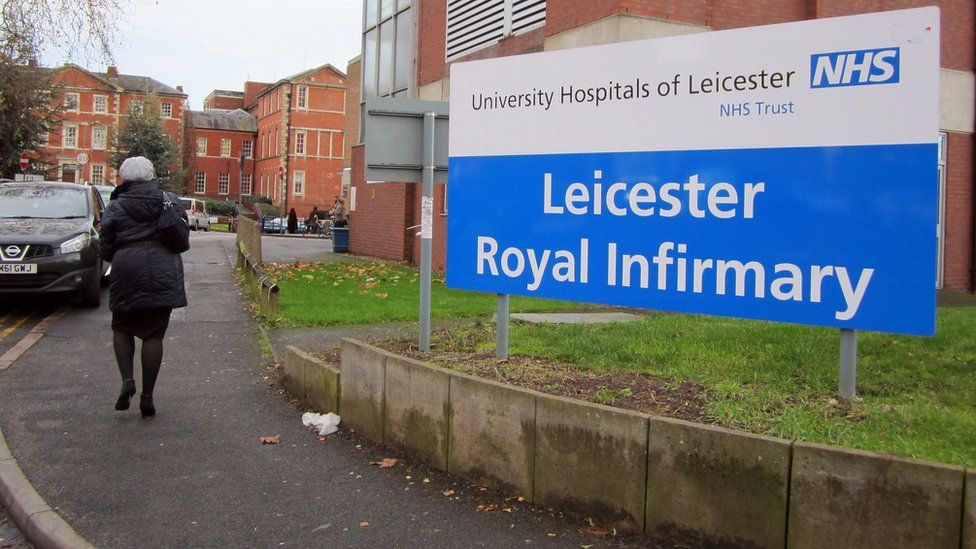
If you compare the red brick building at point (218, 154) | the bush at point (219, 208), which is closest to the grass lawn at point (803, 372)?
the bush at point (219, 208)

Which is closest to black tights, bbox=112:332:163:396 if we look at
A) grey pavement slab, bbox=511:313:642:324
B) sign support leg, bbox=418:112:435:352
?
sign support leg, bbox=418:112:435:352

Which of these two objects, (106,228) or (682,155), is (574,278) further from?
(106,228)

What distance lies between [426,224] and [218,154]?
266 feet

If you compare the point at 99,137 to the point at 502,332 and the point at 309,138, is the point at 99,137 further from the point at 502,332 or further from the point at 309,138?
the point at 502,332

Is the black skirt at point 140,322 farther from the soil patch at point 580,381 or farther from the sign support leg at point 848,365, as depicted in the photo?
the sign support leg at point 848,365

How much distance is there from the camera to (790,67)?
4.26m

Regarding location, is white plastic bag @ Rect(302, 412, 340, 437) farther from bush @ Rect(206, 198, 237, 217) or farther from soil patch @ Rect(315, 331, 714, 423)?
bush @ Rect(206, 198, 237, 217)

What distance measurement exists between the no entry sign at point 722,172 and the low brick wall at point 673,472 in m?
0.99

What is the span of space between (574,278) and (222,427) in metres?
2.79

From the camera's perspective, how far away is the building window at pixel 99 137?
75.1 m

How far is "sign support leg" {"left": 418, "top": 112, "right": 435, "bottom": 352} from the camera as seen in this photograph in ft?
20.0

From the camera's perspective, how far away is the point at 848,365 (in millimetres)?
4352

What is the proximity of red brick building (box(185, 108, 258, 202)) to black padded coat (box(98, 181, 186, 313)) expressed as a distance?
255 feet

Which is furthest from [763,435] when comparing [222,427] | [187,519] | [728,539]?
[222,427]
